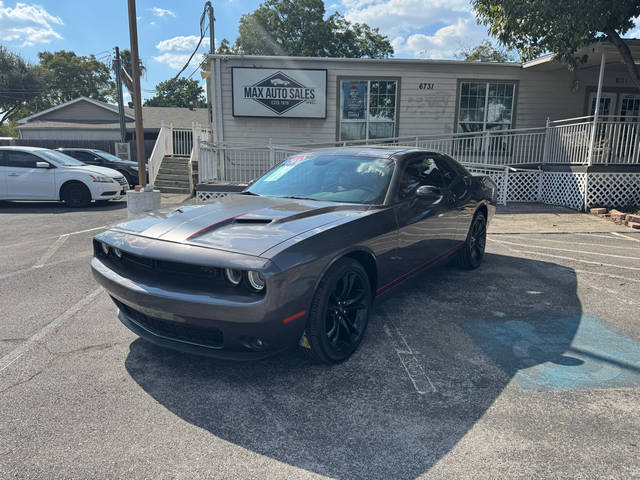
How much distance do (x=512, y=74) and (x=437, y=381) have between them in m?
13.3

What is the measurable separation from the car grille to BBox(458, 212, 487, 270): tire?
368cm

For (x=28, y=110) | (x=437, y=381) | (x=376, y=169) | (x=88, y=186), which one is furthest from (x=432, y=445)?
(x=28, y=110)

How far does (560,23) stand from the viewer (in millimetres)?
9242

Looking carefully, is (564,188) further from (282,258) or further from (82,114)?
(82,114)

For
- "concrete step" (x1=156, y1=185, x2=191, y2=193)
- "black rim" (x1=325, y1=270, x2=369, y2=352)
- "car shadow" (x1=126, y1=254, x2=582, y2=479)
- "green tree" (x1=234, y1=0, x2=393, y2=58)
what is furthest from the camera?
"green tree" (x1=234, y1=0, x2=393, y2=58)

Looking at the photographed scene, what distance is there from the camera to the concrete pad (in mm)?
8891

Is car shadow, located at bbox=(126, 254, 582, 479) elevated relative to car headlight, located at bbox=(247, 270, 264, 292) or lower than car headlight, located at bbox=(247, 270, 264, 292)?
lower

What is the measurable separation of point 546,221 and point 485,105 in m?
5.55

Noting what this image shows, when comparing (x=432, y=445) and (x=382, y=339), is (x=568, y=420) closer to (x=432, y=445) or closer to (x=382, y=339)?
(x=432, y=445)

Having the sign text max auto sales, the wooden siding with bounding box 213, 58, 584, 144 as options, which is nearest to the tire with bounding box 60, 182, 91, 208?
the wooden siding with bounding box 213, 58, 584, 144

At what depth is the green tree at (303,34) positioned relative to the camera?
136 feet

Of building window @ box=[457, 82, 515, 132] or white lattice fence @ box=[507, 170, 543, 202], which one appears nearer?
white lattice fence @ box=[507, 170, 543, 202]

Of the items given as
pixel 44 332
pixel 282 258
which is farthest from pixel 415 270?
pixel 44 332

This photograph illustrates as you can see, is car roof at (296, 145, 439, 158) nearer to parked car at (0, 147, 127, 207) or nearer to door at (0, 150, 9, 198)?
parked car at (0, 147, 127, 207)
